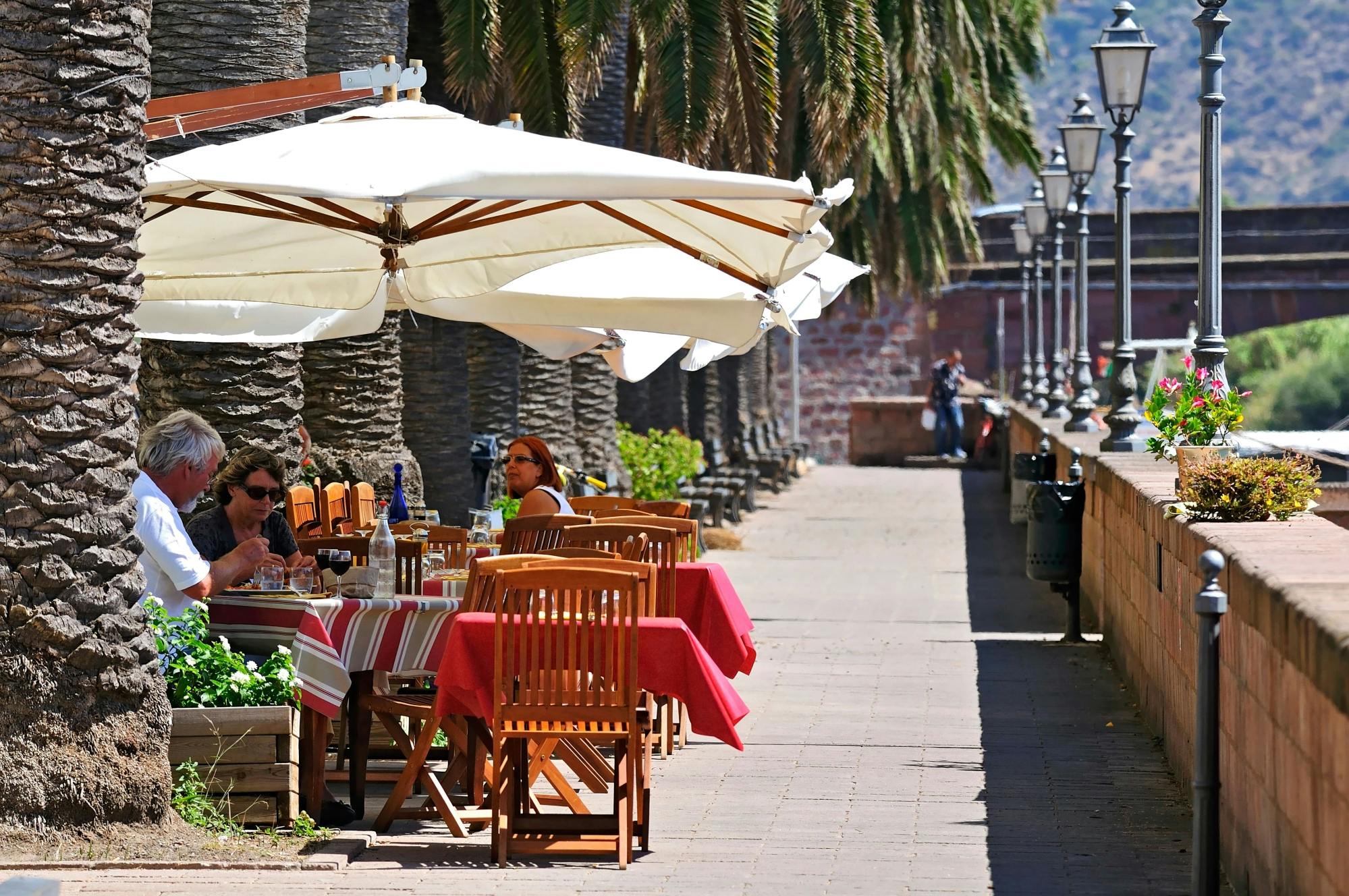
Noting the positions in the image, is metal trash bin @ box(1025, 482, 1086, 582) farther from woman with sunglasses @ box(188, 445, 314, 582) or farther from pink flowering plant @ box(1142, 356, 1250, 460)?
woman with sunglasses @ box(188, 445, 314, 582)

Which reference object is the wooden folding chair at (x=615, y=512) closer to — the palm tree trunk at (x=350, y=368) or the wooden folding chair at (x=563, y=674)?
the palm tree trunk at (x=350, y=368)

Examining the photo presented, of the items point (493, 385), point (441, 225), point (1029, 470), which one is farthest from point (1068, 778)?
point (1029, 470)

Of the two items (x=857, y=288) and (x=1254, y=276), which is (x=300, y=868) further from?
A: (x=1254, y=276)

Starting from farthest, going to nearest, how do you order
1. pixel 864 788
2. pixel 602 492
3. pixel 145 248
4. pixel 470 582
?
pixel 602 492, pixel 145 248, pixel 864 788, pixel 470 582

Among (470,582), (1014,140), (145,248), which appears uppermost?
(1014,140)

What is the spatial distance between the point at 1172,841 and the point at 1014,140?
64.8ft

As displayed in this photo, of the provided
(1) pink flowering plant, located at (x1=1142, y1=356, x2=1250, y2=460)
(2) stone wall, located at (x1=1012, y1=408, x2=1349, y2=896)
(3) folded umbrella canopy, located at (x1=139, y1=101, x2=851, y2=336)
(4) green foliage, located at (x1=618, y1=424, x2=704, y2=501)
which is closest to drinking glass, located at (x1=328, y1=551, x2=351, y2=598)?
(3) folded umbrella canopy, located at (x1=139, y1=101, x2=851, y2=336)

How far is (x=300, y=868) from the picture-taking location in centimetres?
608

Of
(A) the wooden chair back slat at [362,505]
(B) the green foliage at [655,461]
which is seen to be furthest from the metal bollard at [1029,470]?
(A) the wooden chair back slat at [362,505]

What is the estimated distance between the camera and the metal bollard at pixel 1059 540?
12.5 metres

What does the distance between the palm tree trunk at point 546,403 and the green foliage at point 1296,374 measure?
49.6 m

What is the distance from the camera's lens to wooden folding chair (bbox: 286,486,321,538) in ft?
30.9

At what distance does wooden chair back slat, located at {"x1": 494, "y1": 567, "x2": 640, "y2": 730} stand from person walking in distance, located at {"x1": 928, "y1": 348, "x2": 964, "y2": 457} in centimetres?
2876

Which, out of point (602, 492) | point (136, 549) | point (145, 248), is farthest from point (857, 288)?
point (136, 549)
